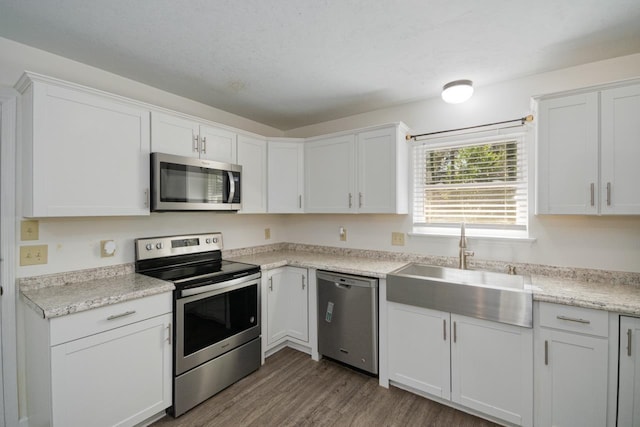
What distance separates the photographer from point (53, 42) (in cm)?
180

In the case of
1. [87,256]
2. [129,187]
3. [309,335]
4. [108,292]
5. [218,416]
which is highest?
[129,187]

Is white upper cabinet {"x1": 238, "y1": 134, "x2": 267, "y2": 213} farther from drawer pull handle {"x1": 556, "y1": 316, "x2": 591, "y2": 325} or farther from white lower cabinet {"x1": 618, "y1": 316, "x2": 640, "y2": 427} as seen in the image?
white lower cabinet {"x1": 618, "y1": 316, "x2": 640, "y2": 427}

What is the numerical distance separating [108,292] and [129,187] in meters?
0.71

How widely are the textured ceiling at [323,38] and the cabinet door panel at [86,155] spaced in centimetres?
40

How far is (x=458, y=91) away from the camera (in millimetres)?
2297

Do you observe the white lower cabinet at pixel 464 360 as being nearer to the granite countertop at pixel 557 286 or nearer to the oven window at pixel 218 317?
the granite countertop at pixel 557 286

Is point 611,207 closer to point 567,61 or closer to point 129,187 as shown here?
point 567,61

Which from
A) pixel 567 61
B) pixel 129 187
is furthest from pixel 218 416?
pixel 567 61

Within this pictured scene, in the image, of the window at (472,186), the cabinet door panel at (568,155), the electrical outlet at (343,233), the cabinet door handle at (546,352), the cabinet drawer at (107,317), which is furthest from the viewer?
the electrical outlet at (343,233)

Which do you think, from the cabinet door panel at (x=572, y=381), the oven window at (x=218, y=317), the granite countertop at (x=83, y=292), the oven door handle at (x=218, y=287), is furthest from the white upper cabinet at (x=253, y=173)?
the cabinet door panel at (x=572, y=381)

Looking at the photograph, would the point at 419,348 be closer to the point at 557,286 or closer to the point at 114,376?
the point at 557,286

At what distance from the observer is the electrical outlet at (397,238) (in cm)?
287

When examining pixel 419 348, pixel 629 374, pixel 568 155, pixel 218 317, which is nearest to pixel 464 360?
pixel 419 348

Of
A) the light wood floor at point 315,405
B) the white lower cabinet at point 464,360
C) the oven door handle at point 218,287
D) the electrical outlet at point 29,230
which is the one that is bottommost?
the light wood floor at point 315,405
